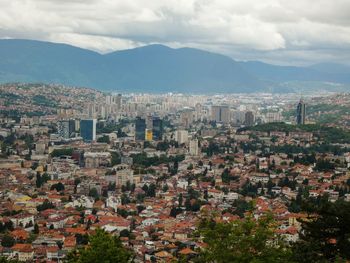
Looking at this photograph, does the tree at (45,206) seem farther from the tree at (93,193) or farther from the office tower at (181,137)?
the office tower at (181,137)

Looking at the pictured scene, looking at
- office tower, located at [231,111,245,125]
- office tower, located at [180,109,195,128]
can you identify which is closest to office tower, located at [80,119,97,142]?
office tower, located at [180,109,195,128]

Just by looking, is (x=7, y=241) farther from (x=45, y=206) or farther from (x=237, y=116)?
(x=237, y=116)

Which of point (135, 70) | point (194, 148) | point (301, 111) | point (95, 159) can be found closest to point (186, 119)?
point (301, 111)

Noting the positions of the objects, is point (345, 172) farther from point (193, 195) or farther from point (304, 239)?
point (304, 239)

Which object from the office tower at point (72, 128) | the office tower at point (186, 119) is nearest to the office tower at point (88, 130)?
A: the office tower at point (72, 128)

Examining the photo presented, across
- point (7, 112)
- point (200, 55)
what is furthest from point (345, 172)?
point (200, 55)

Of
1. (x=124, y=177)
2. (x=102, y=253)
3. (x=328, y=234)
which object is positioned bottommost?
(x=124, y=177)
